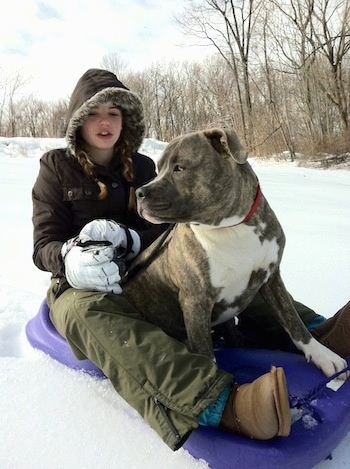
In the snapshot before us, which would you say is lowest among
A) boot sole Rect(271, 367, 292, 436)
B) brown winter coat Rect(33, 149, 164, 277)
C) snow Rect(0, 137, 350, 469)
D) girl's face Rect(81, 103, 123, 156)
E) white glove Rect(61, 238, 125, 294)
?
snow Rect(0, 137, 350, 469)

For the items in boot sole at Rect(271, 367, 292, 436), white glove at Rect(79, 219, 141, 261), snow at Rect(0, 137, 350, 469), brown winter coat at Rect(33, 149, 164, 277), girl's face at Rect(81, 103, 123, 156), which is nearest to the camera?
boot sole at Rect(271, 367, 292, 436)

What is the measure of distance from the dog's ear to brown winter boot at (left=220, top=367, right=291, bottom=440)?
647 millimetres

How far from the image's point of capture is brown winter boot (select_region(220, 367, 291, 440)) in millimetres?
1118

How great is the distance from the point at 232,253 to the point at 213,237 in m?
0.08

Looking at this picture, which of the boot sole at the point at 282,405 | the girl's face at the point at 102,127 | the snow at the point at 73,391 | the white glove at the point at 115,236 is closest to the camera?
the boot sole at the point at 282,405

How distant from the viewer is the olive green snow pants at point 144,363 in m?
1.20

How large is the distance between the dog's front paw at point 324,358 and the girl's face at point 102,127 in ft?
4.08

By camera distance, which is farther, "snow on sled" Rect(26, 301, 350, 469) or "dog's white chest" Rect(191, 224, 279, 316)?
"dog's white chest" Rect(191, 224, 279, 316)

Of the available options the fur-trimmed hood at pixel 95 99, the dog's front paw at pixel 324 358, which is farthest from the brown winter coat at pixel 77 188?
the dog's front paw at pixel 324 358

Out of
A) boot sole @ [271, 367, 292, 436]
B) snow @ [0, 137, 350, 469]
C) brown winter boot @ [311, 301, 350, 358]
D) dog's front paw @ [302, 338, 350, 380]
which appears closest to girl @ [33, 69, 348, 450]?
boot sole @ [271, 367, 292, 436]

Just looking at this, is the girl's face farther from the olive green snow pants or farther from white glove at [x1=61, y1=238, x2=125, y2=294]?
the olive green snow pants

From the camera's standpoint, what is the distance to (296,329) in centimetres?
165

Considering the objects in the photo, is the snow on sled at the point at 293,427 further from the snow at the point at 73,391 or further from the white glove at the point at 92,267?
the white glove at the point at 92,267

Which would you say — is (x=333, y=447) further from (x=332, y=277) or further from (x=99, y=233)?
(x=332, y=277)
